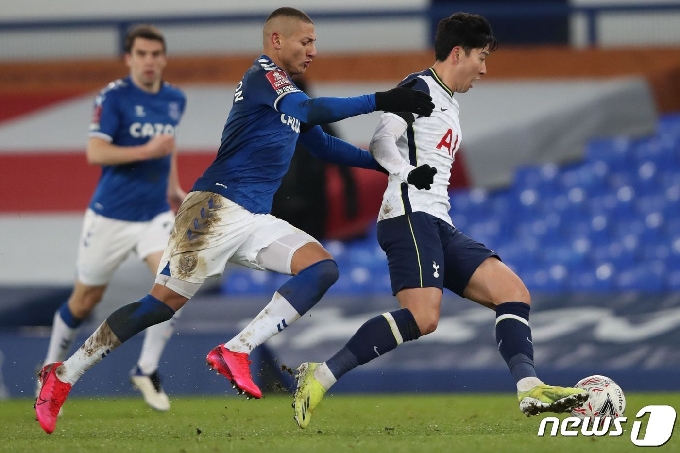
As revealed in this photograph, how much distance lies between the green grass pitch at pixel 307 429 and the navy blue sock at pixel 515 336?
11.1 inches

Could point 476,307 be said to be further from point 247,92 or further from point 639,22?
point 639,22

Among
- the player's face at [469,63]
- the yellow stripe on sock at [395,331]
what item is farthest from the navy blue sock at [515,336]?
the player's face at [469,63]

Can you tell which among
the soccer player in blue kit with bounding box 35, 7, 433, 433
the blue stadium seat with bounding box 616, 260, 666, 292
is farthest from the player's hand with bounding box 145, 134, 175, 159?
the blue stadium seat with bounding box 616, 260, 666, 292

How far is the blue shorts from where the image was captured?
4.74 metres

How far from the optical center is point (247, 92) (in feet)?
15.5

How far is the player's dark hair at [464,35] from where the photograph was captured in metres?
4.94

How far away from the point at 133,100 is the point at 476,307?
310 cm

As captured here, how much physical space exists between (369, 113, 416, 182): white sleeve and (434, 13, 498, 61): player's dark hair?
1.36 ft

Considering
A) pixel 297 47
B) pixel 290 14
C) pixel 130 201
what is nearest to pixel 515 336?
pixel 297 47

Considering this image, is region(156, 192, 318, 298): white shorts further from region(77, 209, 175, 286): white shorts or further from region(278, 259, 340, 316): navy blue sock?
region(77, 209, 175, 286): white shorts

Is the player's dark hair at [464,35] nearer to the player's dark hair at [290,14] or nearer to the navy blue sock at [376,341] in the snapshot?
the player's dark hair at [290,14]

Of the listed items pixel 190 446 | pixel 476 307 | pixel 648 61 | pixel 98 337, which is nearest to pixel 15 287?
pixel 476 307

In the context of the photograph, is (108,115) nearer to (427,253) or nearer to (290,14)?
(290,14)

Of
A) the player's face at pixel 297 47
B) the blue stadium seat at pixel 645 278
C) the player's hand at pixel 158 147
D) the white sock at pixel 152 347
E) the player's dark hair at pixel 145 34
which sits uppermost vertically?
the player's face at pixel 297 47
